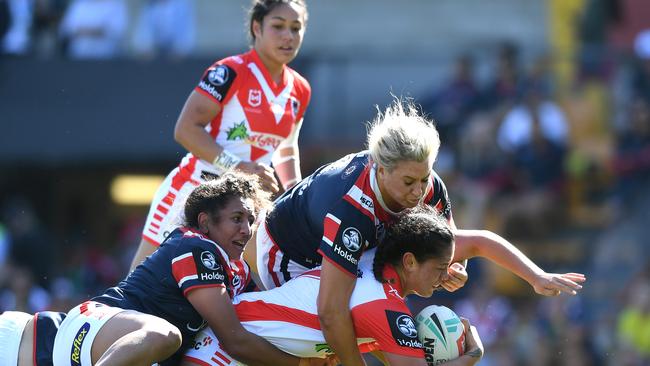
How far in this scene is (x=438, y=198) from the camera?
6852mm

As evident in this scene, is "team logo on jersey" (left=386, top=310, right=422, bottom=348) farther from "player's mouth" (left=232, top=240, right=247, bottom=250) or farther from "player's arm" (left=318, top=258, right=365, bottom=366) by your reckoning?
"player's mouth" (left=232, top=240, right=247, bottom=250)

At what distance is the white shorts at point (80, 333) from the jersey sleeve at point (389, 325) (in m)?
1.18

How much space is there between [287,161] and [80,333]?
2054mm

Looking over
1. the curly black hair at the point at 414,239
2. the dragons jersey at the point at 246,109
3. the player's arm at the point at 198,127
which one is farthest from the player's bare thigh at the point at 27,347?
the curly black hair at the point at 414,239

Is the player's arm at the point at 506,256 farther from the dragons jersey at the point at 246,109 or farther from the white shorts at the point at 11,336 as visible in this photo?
the white shorts at the point at 11,336

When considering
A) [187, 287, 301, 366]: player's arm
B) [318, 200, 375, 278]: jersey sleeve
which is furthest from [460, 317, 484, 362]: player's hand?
[187, 287, 301, 366]: player's arm

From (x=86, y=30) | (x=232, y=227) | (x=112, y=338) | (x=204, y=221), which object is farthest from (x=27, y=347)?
(x=86, y=30)

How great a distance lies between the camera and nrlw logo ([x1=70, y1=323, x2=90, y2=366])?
6.43 meters

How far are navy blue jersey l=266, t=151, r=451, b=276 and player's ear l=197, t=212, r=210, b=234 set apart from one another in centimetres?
39

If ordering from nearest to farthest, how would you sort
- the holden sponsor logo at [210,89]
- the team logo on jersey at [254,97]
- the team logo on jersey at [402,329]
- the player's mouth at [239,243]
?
the team logo on jersey at [402,329]
the player's mouth at [239,243]
the holden sponsor logo at [210,89]
the team logo on jersey at [254,97]

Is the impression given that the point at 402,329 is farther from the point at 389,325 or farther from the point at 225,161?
the point at 225,161

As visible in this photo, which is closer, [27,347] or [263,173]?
[27,347]

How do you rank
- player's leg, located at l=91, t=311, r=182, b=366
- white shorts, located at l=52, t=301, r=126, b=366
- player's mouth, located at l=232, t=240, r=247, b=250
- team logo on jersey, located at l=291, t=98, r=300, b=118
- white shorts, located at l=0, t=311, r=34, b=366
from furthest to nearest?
team logo on jersey, located at l=291, t=98, r=300, b=118, player's mouth, located at l=232, t=240, r=247, b=250, white shorts, located at l=0, t=311, r=34, b=366, white shorts, located at l=52, t=301, r=126, b=366, player's leg, located at l=91, t=311, r=182, b=366

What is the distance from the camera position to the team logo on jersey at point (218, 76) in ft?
25.0
